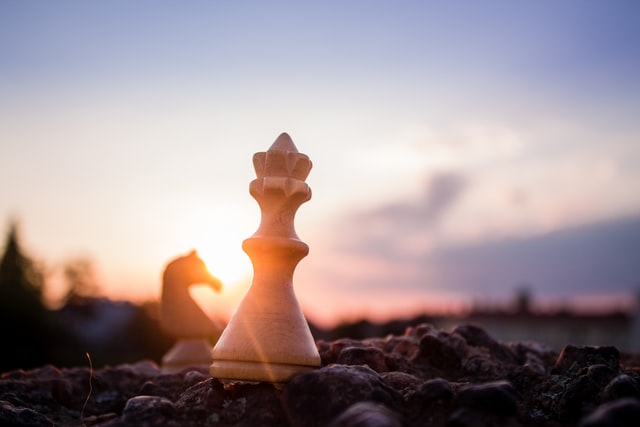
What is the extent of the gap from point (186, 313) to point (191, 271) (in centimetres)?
60

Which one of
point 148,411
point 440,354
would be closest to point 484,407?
point 148,411

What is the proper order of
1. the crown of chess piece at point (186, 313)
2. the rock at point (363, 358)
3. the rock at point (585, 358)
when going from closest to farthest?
the rock at point (363, 358) < the rock at point (585, 358) < the crown of chess piece at point (186, 313)

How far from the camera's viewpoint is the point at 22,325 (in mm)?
28062

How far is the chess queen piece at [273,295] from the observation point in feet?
17.1

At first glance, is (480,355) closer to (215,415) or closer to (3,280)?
(215,415)

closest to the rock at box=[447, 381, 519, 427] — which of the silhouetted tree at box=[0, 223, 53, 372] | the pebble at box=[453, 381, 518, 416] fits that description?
the pebble at box=[453, 381, 518, 416]

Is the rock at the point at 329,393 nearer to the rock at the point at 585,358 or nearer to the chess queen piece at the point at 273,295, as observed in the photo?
the chess queen piece at the point at 273,295

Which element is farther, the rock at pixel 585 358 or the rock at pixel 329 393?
the rock at pixel 585 358

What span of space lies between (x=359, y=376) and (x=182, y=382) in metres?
2.99

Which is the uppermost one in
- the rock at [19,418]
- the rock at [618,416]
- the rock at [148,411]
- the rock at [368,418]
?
the rock at [618,416]

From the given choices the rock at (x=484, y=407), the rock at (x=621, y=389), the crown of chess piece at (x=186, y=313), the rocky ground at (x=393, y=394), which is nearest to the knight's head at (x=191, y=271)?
the crown of chess piece at (x=186, y=313)

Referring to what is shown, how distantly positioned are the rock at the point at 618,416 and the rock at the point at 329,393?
1437 mm

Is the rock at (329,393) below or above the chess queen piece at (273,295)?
below

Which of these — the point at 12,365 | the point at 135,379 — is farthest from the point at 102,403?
the point at 12,365
